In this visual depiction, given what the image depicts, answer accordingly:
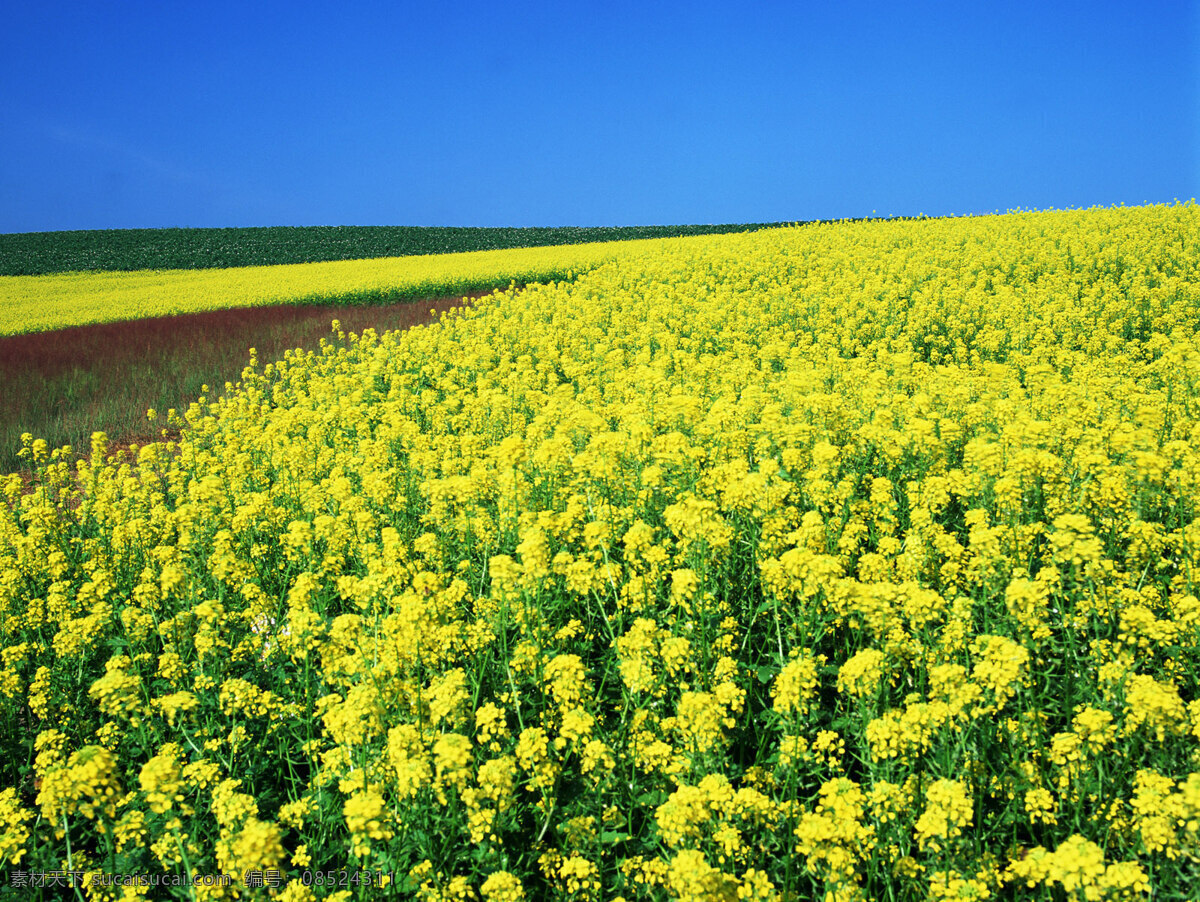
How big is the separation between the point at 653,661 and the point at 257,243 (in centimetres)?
6855

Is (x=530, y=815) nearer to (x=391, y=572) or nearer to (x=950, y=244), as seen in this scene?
(x=391, y=572)

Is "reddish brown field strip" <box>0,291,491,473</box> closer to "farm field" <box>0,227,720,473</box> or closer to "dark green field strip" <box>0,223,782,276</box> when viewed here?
"farm field" <box>0,227,720,473</box>

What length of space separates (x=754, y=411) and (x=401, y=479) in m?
3.88

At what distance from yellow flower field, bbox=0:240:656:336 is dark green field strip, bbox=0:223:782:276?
12685 millimetres

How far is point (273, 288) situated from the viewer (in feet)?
108

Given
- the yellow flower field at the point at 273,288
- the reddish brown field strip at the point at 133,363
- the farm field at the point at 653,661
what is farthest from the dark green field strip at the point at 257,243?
the farm field at the point at 653,661

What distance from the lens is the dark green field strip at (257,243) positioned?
179 feet

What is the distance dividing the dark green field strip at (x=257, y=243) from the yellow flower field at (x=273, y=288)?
499 inches

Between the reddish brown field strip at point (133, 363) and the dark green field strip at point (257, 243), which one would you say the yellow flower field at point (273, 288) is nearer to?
the reddish brown field strip at point (133, 363)

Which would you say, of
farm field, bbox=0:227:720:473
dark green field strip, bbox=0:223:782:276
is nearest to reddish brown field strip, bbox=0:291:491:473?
farm field, bbox=0:227:720:473

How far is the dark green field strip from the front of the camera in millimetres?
54425

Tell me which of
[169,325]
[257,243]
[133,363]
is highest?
[257,243]

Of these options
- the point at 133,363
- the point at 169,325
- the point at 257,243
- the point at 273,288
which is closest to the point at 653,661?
the point at 133,363

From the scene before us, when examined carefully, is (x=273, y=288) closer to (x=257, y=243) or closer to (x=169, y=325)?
(x=169, y=325)
